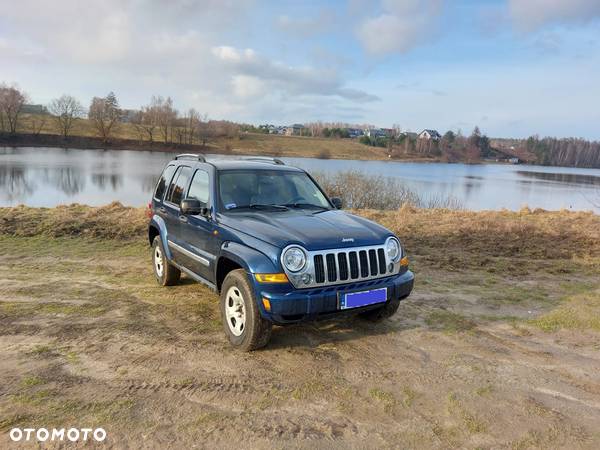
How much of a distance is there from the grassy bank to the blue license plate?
53 centimetres

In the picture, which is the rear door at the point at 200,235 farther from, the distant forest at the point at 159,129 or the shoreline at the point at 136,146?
the distant forest at the point at 159,129

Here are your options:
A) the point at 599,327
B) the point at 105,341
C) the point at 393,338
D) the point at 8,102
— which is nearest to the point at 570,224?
the point at 599,327

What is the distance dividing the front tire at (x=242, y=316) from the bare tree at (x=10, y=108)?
6932cm

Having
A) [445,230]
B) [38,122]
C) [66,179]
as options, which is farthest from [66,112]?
[445,230]

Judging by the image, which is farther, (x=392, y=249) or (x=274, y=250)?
(x=392, y=249)

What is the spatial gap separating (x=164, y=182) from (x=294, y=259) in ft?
10.7

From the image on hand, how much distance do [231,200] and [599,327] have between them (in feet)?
14.9

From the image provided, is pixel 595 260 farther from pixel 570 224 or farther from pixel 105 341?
pixel 105 341

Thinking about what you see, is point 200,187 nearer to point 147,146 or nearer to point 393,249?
point 393,249

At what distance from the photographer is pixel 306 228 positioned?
435cm

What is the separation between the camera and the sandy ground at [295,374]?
122 inches

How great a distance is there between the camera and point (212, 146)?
6794cm

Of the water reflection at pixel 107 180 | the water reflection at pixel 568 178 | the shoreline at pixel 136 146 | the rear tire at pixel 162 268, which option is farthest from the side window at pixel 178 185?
the shoreline at pixel 136 146

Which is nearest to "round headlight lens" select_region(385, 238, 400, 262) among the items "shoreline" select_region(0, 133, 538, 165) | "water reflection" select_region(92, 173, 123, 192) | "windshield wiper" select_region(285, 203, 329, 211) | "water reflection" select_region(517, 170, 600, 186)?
"windshield wiper" select_region(285, 203, 329, 211)
